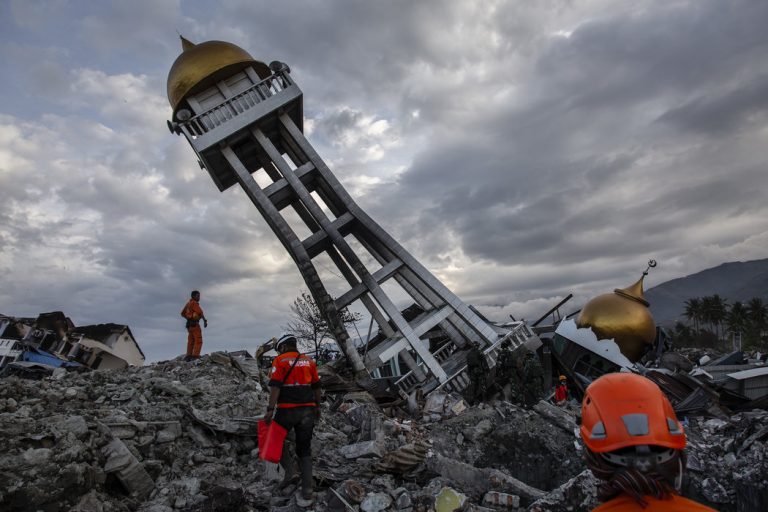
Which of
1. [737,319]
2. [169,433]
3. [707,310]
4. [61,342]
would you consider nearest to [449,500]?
[169,433]

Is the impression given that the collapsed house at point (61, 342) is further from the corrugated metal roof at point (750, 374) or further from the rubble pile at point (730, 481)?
the corrugated metal roof at point (750, 374)

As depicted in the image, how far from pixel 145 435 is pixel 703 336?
69.0 m

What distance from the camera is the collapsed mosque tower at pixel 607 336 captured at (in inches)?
725

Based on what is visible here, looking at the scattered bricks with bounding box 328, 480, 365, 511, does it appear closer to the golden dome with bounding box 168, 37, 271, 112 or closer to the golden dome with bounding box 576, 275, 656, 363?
the golden dome with bounding box 168, 37, 271, 112

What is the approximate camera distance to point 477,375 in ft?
43.7

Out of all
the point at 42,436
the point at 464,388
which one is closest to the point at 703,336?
the point at 464,388

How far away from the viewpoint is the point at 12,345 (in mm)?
25672

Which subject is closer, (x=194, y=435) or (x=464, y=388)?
(x=194, y=435)

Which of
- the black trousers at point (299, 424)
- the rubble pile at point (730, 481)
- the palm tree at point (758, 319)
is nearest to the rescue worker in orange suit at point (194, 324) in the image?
the black trousers at point (299, 424)

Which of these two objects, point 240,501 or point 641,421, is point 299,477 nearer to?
point 240,501

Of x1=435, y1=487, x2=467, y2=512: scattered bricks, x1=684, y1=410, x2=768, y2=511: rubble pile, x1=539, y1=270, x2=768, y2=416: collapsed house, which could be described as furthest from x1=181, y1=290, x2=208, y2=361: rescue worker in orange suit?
x1=539, y1=270, x2=768, y2=416: collapsed house

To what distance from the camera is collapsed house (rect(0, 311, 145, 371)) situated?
82.0 feet

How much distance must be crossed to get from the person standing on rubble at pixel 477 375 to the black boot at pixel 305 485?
8.49m

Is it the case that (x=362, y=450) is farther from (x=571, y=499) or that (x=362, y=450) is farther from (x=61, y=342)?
(x=61, y=342)
